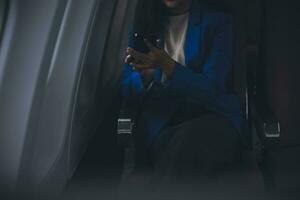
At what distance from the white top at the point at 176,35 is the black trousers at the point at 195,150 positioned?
0.80 ft

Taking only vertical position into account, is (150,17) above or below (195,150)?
above

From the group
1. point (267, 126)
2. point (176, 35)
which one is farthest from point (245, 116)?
point (176, 35)

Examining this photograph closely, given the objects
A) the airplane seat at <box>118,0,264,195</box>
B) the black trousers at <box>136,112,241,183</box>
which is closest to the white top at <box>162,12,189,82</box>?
the airplane seat at <box>118,0,264,195</box>

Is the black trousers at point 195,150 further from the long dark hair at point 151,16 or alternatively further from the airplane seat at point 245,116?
the long dark hair at point 151,16

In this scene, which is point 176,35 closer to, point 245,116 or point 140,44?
point 140,44

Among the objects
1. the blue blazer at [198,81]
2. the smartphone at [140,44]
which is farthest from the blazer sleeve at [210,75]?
the smartphone at [140,44]

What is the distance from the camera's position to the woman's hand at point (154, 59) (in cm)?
157

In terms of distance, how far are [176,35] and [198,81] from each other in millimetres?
251

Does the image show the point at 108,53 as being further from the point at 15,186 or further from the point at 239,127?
the point at 15,186

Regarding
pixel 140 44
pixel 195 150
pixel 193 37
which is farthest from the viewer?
pixel 193 37

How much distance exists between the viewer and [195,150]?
152 centimetres

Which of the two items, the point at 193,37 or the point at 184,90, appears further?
the point at 193,37

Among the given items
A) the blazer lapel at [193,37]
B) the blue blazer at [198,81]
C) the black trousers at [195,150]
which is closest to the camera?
the black trousers at [195,150]

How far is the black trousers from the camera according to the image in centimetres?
151
